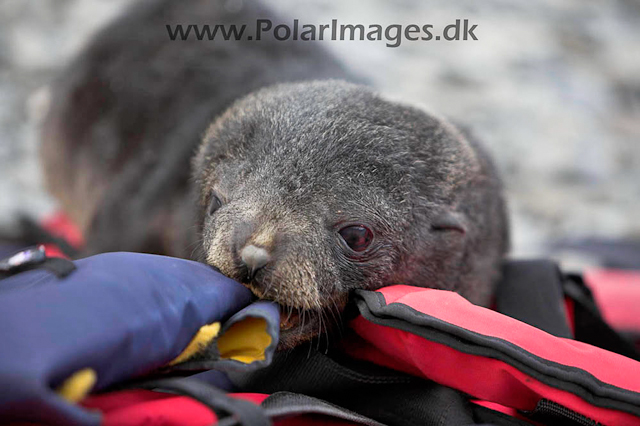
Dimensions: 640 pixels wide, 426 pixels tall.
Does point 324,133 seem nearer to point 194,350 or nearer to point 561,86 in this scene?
point 194,350

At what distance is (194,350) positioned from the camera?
1.56 meters

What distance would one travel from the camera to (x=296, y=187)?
1943 mm

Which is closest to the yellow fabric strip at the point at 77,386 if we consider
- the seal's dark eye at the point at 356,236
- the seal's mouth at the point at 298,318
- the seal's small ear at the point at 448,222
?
the seal's mouth at the point at 298,318

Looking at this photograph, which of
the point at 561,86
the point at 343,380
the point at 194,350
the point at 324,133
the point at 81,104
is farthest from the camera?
the point at 561,86

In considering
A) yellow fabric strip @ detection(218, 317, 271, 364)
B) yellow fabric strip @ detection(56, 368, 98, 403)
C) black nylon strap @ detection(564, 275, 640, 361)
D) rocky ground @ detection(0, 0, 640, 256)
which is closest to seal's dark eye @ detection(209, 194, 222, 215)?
yellow fabric strip @ detection(218, 317, 271, 364)

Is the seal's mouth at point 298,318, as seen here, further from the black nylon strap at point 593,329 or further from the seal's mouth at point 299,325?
the black nylon strap at point 593,329

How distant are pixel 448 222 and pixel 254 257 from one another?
0.77 metres

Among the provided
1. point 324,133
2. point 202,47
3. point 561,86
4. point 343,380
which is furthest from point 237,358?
point 561,86

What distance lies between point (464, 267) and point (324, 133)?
0.74m

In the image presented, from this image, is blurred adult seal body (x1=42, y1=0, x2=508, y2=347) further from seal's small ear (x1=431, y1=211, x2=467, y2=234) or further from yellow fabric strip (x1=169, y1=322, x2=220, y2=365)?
yellow fabric strip (x1=169, y1=322, x2=220, y2=365)

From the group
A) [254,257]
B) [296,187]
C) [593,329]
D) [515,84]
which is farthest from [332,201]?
[515,84]

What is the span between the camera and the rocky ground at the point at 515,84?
4.84 metres

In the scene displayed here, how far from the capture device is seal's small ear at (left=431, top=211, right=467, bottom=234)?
221 cm

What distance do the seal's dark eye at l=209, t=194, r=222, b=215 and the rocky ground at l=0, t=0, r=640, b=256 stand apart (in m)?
2.61
